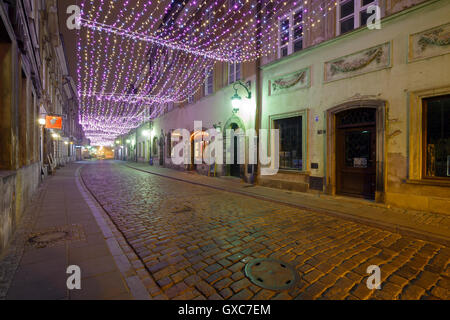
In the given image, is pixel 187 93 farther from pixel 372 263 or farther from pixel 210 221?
pixel 372 263

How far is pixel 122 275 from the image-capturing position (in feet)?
9.27

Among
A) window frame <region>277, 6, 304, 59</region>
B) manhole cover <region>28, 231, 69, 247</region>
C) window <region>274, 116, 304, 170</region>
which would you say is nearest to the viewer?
manhole cover <region>28, 231, 69, 247</region>

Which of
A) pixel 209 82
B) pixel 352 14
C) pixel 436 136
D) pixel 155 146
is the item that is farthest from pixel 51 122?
pixel 436 136

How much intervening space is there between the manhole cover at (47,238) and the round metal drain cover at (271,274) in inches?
135

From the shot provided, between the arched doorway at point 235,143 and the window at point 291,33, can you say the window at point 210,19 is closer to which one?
the window at point 291,33

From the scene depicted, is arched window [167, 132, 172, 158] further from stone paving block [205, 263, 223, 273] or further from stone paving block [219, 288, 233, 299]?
stone paving block [219, 288, 233, 299]

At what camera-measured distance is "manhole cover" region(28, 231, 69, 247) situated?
12.5 feet

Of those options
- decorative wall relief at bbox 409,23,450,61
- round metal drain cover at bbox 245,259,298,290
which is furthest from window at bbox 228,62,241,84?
round metal drain cover at bbox 245,259,298,290

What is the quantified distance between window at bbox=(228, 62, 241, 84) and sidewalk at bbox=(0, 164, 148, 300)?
1042 centimetres

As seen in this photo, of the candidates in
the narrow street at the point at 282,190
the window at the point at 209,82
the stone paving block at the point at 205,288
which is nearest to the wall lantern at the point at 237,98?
the narrow street at the point at 282,190

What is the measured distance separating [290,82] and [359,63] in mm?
2705

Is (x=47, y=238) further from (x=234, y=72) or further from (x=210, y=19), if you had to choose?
(x=210, y=19)

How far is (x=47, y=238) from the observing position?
3.99m
